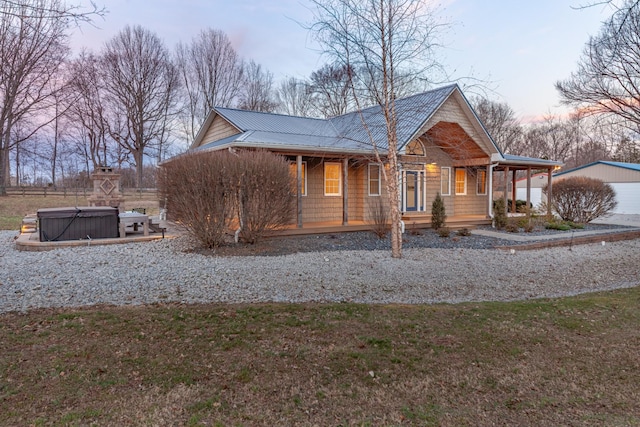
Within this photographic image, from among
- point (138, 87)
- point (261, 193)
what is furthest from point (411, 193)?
point (138, 87)

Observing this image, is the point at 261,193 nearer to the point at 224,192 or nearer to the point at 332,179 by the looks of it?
the point at 224,192

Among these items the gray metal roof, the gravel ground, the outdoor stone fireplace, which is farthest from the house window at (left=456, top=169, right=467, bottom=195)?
the outdoor stone fireplace

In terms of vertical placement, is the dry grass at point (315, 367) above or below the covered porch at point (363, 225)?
below

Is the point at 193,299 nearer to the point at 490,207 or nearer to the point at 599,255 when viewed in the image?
the point at 599,255

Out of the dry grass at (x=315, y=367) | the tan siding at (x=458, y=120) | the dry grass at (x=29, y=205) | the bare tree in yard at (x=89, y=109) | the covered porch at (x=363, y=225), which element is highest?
the bare tree in yard at (x=89, y=109)

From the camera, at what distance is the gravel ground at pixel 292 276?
5.76m

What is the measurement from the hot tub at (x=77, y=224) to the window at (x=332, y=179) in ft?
22.3

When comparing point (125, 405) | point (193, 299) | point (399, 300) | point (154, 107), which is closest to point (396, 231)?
point (399, 300)

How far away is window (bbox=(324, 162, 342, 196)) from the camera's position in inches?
543

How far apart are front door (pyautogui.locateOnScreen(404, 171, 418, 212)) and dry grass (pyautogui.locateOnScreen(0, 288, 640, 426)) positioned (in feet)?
34.1

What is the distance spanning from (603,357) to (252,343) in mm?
3555

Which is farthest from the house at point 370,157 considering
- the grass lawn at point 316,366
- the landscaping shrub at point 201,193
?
the grass lawn at point 316,366

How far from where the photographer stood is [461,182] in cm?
1698

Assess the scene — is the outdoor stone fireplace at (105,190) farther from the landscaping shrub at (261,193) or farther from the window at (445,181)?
the window at (445,181)
